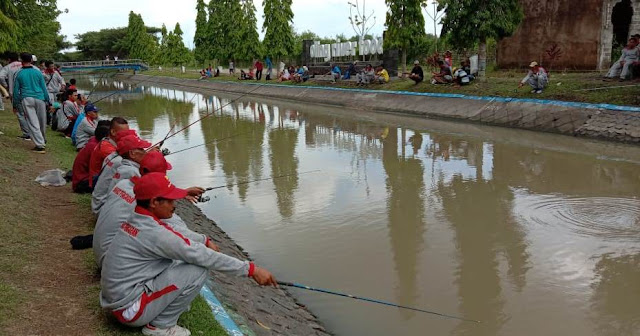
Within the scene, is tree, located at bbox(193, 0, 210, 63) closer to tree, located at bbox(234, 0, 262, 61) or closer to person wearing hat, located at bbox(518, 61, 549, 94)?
tree, located at bbox(234, 0, 262, 61)

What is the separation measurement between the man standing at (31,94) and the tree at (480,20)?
14371 millimetres

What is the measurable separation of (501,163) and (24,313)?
9.23m

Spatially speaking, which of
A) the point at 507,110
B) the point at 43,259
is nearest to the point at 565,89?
the point at 507,110

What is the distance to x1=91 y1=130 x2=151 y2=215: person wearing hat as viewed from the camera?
4775 mm

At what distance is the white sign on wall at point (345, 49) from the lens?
26969 millimetres

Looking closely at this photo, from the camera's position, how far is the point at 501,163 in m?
10.7

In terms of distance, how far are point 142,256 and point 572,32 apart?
21.6 m

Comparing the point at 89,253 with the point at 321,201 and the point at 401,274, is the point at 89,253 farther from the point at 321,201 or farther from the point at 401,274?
the point at 321,201

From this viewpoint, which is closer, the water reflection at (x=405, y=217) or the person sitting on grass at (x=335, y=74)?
the water reflection at (x=405, y=217)

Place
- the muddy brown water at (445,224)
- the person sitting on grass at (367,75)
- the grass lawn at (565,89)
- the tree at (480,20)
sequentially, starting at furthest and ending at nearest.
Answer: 1. the person sitting on grass at (367,75)
2. the tree at (480,20)
3. the grass lawn at (565,89)
4. the muddy brown water at (445,224)

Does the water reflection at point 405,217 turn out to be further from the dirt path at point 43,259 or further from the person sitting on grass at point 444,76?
the person sitting on grass at point 444,76

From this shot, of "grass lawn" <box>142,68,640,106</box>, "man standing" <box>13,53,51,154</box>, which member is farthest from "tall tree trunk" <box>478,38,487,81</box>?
"man standing" <box>13,53,51,154</box>

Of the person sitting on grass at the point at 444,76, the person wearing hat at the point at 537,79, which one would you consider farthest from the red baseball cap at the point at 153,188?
the person sitting on grass at the point at 444,76

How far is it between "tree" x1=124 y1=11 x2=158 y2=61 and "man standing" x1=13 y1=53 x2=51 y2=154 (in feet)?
202
